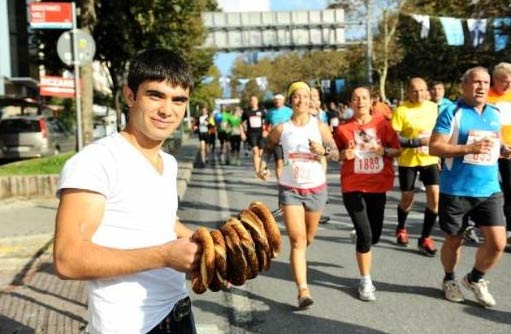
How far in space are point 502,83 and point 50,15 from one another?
22.6 ft

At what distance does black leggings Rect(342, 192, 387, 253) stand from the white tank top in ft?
1.02

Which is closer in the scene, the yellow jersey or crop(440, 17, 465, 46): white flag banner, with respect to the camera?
the yellow jersey

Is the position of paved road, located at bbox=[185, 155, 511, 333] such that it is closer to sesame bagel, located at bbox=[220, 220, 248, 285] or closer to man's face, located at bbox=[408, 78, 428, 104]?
man's face, located at bbox=[408, 78, 428, 104]

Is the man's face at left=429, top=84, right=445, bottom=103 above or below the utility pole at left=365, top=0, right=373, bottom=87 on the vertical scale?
below

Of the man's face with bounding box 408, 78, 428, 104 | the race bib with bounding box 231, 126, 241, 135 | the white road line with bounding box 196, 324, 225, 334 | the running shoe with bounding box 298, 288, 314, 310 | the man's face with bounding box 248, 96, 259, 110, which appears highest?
the man's face with bounding box 248, 96, 259, 110

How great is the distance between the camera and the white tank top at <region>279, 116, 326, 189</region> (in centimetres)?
489

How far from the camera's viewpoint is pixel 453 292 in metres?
4.72

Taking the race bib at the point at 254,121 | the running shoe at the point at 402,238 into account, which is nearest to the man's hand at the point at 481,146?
the running shoe at the point at 402,238

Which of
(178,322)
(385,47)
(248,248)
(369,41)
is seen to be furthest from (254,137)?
(385,47)

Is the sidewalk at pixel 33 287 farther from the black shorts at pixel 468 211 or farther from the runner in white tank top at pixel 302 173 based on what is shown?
the black shorts at pixel 468 211

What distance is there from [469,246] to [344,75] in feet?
155

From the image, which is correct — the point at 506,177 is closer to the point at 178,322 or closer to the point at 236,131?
the point at 178,322

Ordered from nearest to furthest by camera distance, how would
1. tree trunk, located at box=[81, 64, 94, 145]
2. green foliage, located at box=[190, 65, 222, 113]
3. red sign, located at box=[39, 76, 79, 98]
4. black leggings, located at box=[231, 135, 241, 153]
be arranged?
1. red sign, located at box=[39, 76, 79, 98]
2. tree trunk, located at box=[81, 64, 94, 145]
3. black leggings, located at box=[231, 135, 241, 153]
4. green foliage, located at box=[190, 65, 222, 113]

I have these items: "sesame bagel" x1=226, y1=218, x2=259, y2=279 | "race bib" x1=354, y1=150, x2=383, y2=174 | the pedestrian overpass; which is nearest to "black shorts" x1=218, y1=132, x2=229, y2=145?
"race bib" x1=354, y1=150, x2=383, y2=174
